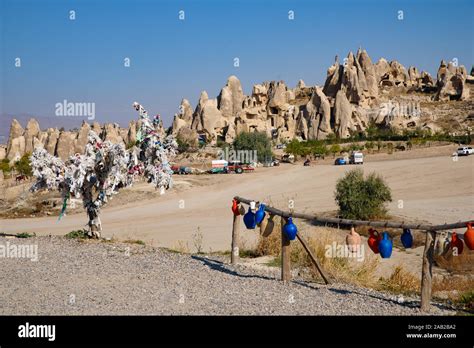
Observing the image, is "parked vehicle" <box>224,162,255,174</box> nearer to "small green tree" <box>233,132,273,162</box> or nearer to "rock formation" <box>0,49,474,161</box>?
"small green tree" <box>233,132,273,162</box>

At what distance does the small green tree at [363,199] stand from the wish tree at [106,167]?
489 inches

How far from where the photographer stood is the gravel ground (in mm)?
7258

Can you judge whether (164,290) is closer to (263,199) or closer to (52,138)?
(263,199)

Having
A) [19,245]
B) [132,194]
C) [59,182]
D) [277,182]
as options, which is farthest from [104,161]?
[277,182]

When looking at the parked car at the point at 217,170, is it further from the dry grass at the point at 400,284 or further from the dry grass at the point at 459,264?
the dry grass at the point at 400,284

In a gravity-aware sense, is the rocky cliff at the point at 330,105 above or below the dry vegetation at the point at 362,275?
above

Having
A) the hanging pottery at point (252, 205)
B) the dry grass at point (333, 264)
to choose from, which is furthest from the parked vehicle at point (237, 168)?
the hanging pottery at point (252, 205)

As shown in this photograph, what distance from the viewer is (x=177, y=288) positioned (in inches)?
336

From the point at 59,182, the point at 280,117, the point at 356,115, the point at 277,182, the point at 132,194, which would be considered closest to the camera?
the point at 59,182

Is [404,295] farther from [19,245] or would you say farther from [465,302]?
[19,245]

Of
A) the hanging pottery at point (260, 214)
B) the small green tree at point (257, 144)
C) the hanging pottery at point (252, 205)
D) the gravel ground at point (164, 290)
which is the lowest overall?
the gravel ground at point (164, 290)

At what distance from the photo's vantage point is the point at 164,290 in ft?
27.5

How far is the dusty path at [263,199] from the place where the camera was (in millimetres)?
24277
